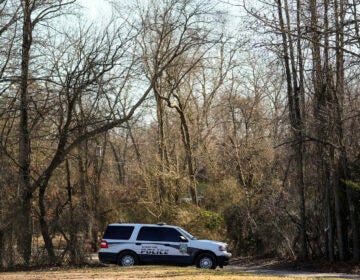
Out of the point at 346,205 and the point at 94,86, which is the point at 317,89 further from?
the point at 94,86

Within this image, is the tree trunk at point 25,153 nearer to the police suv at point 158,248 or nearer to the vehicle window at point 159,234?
the police suv at point 158,248

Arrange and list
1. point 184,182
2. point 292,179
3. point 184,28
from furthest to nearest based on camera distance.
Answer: point 184,182 → point 184,28 → point 292,179

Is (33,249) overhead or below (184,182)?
below

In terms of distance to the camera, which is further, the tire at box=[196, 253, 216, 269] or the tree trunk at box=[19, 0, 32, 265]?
the tree trunk at box=[19, 0, 32, 265]

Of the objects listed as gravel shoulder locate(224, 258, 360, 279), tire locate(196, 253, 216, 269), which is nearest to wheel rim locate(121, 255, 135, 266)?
tire locate(196, 253, 216, 269)

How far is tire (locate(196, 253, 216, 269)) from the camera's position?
23.0m

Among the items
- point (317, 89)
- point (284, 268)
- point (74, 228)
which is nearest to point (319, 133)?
point (317, 89)

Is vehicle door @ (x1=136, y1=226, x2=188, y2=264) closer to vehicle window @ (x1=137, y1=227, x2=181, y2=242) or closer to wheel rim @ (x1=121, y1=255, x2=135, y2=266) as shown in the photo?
vehicle window @ (x1=137, y1=227, x2=181, y2=242)

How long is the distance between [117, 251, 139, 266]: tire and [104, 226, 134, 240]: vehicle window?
0.59 metres

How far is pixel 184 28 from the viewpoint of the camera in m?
30.6

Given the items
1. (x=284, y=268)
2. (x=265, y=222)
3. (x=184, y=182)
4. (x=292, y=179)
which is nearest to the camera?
(x=284, y=268)

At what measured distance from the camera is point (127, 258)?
23469mm

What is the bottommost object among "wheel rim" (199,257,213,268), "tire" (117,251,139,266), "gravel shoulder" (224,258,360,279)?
"gravel shoulder" (224,258,360,279)

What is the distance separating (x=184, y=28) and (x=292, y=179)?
369 inches
